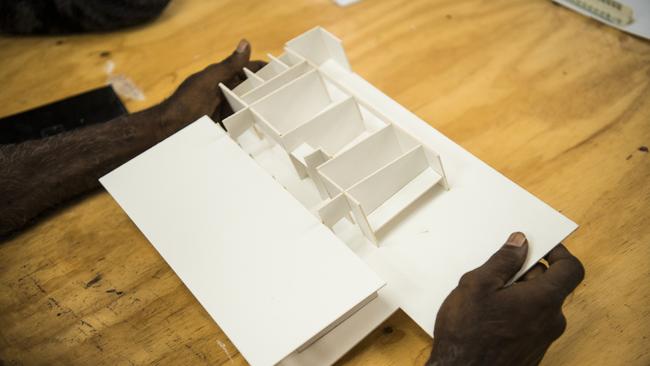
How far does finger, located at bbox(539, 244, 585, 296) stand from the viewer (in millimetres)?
716

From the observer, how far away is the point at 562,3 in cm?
126

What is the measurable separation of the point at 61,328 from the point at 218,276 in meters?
0.32

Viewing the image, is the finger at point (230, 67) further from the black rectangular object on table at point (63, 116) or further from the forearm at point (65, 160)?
the black rectangular object on table at point (63, 116)

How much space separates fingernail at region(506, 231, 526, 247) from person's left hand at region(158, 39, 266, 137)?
2.01 feet

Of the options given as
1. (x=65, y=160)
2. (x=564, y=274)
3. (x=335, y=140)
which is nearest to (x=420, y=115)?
(x=335, y=140)

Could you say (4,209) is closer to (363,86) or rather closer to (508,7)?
(363,86)

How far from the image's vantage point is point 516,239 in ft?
2.50

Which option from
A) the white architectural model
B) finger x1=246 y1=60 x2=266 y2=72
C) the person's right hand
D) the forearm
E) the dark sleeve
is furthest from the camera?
the dark sleeve

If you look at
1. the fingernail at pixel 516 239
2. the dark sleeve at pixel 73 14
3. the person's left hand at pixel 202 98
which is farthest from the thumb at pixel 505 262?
the dark sleeve at pixel 73 14

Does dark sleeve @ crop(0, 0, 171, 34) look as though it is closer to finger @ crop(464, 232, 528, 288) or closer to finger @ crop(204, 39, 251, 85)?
finger @ crop(204, 39, 251, 85)

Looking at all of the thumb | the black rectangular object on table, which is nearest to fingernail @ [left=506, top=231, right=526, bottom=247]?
the thumb

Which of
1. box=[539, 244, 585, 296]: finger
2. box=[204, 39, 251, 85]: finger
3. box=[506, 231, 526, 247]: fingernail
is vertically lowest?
box=[539, 244, 585, 296]: finger

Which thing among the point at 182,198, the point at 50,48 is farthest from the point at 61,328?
the point at 50,48

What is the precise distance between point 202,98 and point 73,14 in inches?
21.6
